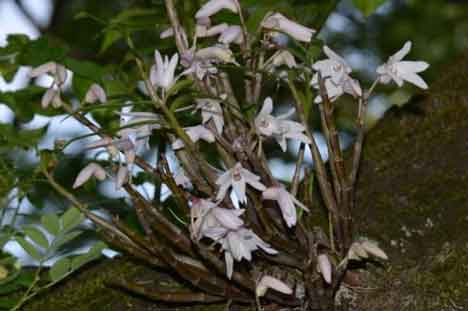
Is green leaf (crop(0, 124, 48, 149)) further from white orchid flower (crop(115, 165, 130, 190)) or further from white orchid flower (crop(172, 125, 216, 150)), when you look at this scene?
white orchid flower (crop(172, 125, 216, 150))

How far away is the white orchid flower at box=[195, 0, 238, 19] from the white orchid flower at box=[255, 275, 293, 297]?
43 cm

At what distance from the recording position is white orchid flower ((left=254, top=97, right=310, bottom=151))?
1.23 m

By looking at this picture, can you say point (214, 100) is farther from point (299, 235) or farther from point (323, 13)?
point (323, 13)

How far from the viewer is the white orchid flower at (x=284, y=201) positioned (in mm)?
1193

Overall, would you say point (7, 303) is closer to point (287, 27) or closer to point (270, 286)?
point (270, 286)

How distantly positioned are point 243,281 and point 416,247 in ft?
1.07

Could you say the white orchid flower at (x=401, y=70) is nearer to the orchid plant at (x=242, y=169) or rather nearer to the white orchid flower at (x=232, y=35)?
the orchid plant at (x=242, y=169)

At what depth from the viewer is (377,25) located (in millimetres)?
4703

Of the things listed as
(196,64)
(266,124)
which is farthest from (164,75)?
(266,124)

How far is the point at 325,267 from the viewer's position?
1.20 m

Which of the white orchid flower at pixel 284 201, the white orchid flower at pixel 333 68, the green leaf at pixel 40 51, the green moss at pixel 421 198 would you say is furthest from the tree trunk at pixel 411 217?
the green leaf at pixel 40 51

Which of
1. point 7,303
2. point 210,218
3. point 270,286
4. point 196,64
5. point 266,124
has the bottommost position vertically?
point 7,303

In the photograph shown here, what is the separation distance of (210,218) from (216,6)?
0.34 m

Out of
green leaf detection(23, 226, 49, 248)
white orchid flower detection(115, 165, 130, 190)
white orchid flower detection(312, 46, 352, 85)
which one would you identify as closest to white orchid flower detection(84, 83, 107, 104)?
white orchid flower detection(115, 165, 130, 190)
